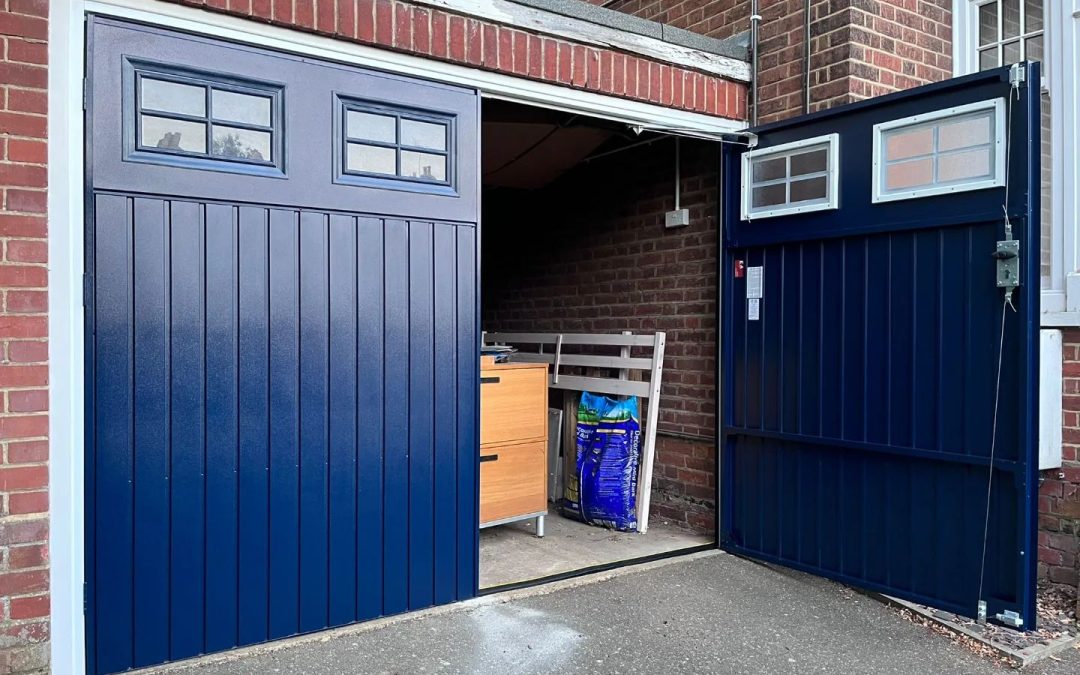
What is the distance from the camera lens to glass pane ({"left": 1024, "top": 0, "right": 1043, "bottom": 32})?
474cm

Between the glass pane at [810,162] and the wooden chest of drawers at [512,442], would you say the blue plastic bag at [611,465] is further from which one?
the glass pane at [810,162]

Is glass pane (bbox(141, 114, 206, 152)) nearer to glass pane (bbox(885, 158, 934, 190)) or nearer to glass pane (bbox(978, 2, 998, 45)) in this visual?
glass pane (bbox(885, 158, 934, 190))

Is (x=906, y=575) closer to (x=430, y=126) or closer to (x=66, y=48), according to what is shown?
(x=430, y=126)

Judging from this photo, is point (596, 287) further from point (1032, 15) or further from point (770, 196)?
point (1032, 15)

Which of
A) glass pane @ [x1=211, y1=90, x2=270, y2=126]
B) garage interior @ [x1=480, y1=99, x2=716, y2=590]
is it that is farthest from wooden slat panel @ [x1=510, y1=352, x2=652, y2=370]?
glass pane @ [x1=211, y1=90, x2=270, y2=126]

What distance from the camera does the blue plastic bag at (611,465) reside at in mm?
5562

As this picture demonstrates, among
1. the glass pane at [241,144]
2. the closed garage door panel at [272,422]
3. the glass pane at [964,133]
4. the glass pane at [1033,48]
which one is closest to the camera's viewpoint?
the closed garage door panel at [272,422]

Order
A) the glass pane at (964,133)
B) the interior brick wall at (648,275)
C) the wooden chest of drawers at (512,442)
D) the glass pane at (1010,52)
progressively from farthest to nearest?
the interior brick wall at (648,275)
the wooden chest of drawers at (512,442)
the glass pane at (1010,52)
the glass pane at (964,133)

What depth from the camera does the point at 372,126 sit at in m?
3.75

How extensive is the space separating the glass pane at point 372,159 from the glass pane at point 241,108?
0.39 meters

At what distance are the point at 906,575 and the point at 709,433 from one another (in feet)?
5.18

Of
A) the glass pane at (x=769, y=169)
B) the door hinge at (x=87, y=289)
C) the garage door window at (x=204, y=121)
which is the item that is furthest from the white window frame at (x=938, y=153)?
the door hinge at (x=87, y=289)

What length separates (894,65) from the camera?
15.7ft

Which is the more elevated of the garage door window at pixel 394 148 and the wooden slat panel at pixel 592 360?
the garage door window at pixel 394 148
